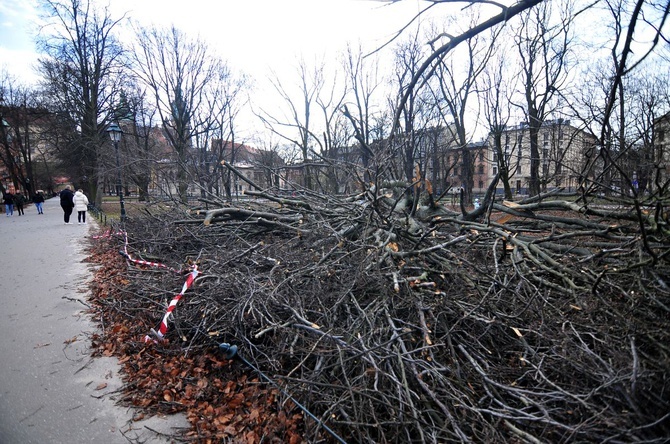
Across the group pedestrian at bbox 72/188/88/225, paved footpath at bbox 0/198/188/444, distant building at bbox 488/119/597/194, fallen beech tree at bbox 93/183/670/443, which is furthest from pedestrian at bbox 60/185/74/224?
distant building at bbox 488/119/597/194

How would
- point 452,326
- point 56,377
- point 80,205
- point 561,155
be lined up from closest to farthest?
point 452,326, point 56,377, point 561,155, point 80,205

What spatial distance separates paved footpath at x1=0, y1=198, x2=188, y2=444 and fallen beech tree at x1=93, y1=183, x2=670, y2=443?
0.59 m

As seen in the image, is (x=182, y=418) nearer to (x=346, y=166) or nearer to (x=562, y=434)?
(x=562, y=434)

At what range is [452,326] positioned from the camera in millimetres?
2887

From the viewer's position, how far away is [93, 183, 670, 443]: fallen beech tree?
2.07m

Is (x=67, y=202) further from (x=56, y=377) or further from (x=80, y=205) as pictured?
(x=56, y=377)

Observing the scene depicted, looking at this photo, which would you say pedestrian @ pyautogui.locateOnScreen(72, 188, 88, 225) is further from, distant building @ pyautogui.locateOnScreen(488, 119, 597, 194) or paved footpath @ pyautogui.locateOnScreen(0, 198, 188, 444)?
distant building @ pyautogui.locateOnScreen(488, 119, 597, 194)

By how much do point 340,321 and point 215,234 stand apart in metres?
3.92

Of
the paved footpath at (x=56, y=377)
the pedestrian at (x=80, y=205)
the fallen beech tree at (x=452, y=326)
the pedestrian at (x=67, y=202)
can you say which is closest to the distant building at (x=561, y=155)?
the fallen beech tree at (x=452, y=326)

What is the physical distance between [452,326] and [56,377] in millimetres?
3503

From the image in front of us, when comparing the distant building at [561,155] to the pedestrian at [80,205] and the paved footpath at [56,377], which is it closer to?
the paved footpath at [56,377]

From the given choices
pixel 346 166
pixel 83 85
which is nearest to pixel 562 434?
pixel 346 166

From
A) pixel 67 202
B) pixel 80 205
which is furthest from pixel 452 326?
pixel 67 202

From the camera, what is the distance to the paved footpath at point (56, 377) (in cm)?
249
